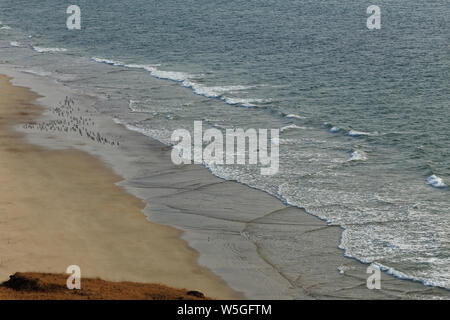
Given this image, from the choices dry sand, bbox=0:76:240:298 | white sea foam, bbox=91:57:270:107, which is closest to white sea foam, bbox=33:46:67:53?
white sea foam, bbox=91:57:270:107

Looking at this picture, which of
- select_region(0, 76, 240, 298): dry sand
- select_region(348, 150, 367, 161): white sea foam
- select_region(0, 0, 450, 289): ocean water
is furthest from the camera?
select_region(348, 150, 367, 161): white sea foam

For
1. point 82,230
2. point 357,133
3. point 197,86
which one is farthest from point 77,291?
point 197,86

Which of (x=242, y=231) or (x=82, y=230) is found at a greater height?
(x=82, y=230)

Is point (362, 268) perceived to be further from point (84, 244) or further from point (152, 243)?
point (84, 244)

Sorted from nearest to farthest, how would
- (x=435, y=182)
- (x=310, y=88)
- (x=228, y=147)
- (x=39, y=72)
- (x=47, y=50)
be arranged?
1. (x=435, y=182)
2. (x=228, y=147)
3. (x=310, y=88)
4. (x=39, y=72)
5. (x=47, y=50)

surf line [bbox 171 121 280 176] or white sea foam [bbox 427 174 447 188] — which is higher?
surf line [bbox 171 121 280 176]

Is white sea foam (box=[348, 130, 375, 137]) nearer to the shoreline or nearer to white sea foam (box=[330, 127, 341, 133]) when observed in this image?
white sea foam (box=[330, 127, 341, 133])

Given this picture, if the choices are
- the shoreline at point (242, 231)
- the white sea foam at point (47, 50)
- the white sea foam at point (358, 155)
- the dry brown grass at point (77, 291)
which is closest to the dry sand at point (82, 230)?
the shoreline at point (242, 231)

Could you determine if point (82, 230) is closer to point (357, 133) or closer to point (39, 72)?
point (357, 133)
